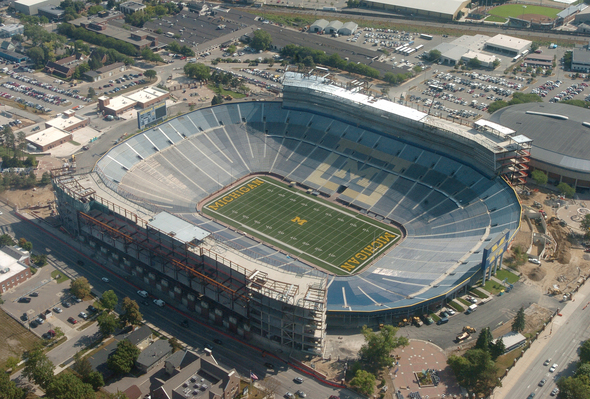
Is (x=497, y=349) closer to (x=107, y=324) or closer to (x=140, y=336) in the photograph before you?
(x=140, y=336)

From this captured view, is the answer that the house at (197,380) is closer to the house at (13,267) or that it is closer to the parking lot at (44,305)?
the parking lot at (44,305)

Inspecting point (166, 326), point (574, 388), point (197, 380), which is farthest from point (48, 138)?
point (574, 388)

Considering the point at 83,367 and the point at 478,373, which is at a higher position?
the point at 478,373

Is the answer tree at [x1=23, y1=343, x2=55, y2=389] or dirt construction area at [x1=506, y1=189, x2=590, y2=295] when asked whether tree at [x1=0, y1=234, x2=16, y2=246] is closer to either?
tree at [x1=23, y1=343, x2=55, y2=389]

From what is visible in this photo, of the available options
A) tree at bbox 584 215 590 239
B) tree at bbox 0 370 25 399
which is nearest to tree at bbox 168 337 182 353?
tree at bbox 0 370 25 399

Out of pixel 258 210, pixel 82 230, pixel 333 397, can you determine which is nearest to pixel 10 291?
pixel 82 230

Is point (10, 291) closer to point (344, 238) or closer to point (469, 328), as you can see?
point (344, 238)
